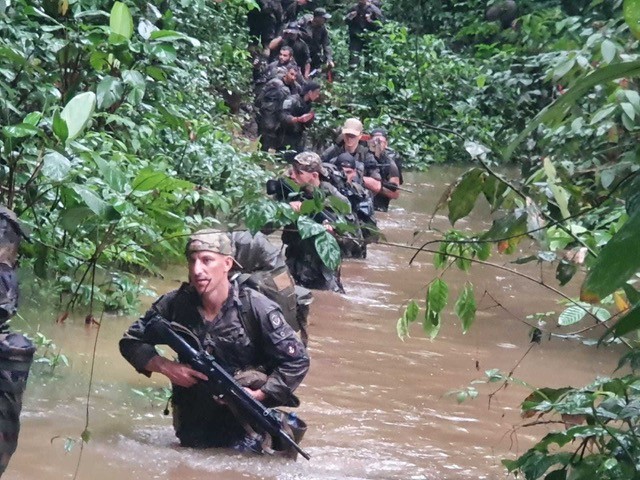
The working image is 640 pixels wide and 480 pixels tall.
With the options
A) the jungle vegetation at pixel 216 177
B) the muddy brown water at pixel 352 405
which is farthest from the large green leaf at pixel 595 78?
the muddy brown water at pixel 352 405

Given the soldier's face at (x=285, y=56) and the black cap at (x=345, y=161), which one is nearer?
the black cap at (x=345, y=161)

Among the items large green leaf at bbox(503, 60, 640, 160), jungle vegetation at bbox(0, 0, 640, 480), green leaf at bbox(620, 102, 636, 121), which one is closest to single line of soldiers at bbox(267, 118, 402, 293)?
jungle vegetation at bbox(0, 0, 640, 480)

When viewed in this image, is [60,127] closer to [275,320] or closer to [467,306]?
[467,306]

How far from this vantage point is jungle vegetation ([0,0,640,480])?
10.2 ft

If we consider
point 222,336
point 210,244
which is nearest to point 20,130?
point 210,244

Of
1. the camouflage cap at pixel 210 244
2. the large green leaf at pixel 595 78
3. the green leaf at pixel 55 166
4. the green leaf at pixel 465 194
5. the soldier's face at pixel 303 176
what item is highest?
the large green leaf at pixel 595 78

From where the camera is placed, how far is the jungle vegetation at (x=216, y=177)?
10.2 ft

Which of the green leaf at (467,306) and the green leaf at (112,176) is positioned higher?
the green leaf at (112,176)

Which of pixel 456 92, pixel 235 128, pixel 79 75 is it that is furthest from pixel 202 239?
pixel 456 92

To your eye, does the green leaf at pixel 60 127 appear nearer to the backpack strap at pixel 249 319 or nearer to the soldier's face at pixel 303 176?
the backpack strap at pixel 249 319

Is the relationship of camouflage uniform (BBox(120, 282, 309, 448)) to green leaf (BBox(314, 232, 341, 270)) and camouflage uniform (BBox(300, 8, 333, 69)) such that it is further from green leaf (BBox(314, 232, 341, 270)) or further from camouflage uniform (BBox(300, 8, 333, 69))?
camouflage uniform (BBox(300, 8, 333, 69))

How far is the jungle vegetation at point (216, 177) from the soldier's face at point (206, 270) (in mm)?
258

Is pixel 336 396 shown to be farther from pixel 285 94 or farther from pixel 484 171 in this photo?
pixel 285 94

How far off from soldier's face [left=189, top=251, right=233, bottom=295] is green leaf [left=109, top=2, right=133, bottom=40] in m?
1.18
